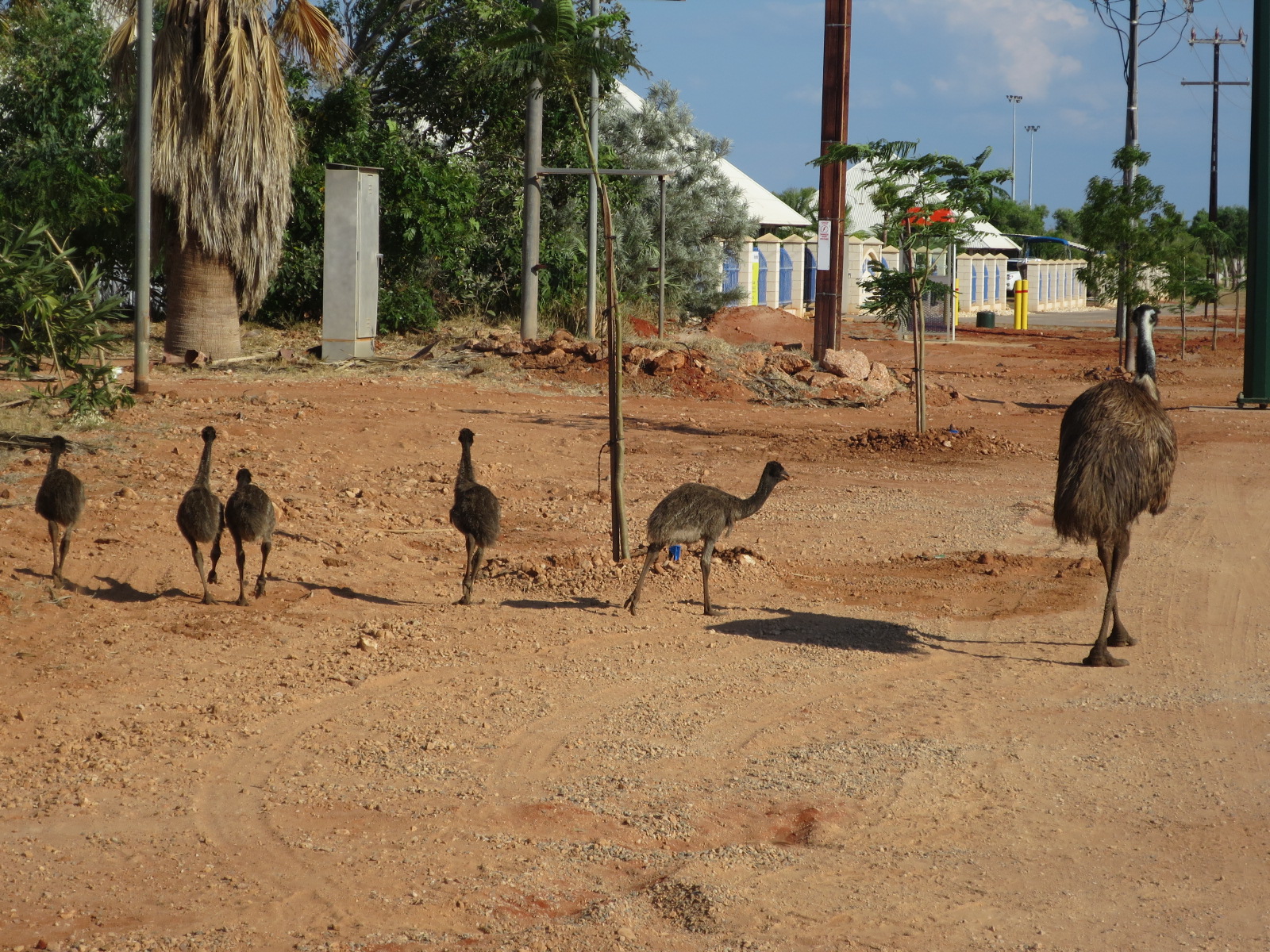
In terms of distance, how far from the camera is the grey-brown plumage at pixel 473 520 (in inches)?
341

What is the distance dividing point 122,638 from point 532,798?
3.42 meters

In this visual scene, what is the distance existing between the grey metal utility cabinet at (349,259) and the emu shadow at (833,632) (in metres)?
14.0

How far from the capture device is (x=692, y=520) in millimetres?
8531

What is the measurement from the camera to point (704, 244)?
38.0 meters

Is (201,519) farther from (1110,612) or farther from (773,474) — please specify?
(1110,612)

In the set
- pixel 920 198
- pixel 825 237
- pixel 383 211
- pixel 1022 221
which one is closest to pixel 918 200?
pixel 920 198

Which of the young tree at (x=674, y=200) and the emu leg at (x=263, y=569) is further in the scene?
the young tree at (x=674, y=200)

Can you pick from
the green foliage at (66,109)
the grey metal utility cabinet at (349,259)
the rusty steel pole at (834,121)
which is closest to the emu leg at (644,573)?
the grey metal utility cabinet at (349,259)

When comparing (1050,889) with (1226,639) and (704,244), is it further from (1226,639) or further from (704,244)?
(704,244)

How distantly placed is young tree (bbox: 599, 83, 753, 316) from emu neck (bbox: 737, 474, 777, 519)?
80.9ft

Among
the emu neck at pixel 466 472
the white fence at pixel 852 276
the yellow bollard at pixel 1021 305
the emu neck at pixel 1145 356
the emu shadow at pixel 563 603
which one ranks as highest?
the white fence at pixel 852 276

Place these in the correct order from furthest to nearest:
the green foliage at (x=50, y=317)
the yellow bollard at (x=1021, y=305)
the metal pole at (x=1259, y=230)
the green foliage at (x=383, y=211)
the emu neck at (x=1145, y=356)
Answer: the yellow bollard at (x=1021, y=305)
the green foliage at (x=383, y=211)
the metal pole at (x=1259, y=230)
the green foliage at (x=50, y=317)
the emu neck at (x=1145, y=356)

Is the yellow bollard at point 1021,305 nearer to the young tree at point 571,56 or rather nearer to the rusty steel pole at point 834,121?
the rusty steel pole at point 834,121

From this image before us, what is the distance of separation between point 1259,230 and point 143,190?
16.7 m
